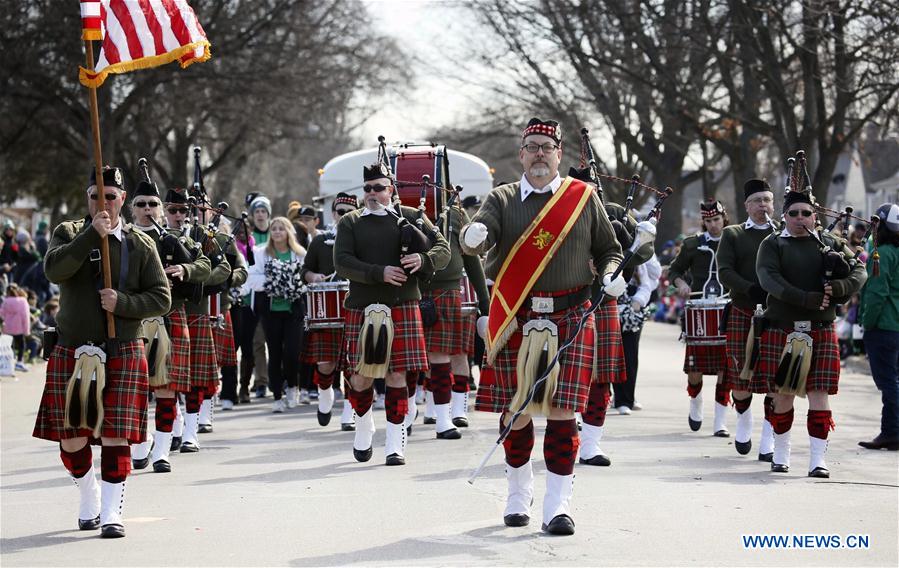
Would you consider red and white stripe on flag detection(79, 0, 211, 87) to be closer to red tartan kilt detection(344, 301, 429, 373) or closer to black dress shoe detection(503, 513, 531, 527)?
red tartan kilt detection(344, 301, 429, 373)

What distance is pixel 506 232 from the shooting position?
25.9ft

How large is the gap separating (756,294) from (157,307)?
4.65 meters

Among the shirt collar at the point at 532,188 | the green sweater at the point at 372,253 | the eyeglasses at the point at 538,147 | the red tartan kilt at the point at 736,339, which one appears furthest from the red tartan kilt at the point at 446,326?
the eyeglasses at the point at 538,147

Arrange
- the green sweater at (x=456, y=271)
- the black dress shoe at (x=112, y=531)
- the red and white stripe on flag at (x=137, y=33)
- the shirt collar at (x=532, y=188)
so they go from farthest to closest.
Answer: the green sweater at (x=456, y=271), the red and white stripe on flag at (x=137, y=33), the shirt collar at (x=532, y=188), the black dress shoe at (x=112, y=531)

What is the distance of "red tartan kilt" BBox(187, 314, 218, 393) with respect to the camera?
11.2 meters

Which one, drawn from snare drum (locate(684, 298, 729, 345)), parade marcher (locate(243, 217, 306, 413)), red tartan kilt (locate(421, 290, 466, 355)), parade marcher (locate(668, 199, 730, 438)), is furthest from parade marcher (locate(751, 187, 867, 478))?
parade marcher (locate(243, 217, 306, 413))

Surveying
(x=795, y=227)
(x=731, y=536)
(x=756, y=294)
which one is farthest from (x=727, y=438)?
(x=731, y=536)

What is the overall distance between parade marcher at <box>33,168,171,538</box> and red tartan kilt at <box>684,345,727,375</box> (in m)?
5.72

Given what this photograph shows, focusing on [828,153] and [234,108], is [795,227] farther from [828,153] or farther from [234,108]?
[234,108]

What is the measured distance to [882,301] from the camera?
11.5m

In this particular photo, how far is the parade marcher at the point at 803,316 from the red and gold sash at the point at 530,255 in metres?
2.48

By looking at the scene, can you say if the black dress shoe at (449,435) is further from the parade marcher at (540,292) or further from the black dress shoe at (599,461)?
the parade marcher at (540,292)

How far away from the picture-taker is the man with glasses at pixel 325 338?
12.8 meters

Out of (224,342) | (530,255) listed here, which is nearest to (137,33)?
(530,255)
